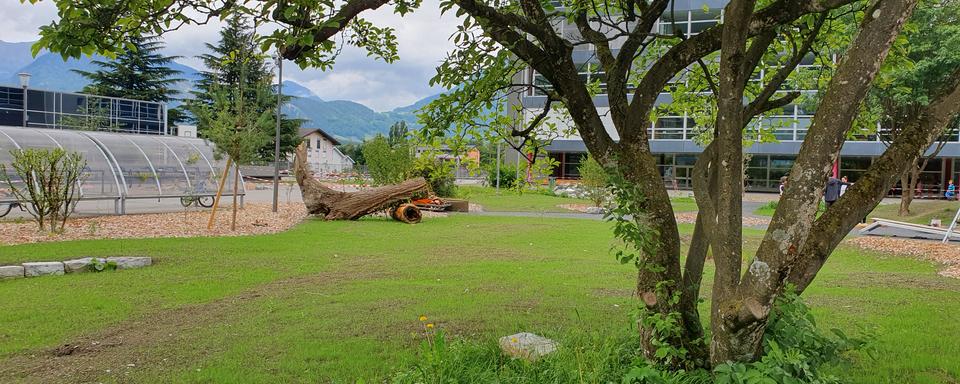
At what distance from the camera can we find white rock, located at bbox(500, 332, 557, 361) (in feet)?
14.5

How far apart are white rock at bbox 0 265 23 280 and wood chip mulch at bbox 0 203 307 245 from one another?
3691mm

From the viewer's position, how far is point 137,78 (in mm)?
48469

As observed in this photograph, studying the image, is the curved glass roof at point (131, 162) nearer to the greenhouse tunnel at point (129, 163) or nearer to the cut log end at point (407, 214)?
the greenhouse tunnel at point (129, 163)

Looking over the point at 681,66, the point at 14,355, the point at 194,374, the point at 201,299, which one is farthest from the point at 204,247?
the point at 681,66

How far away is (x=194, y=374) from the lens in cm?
443

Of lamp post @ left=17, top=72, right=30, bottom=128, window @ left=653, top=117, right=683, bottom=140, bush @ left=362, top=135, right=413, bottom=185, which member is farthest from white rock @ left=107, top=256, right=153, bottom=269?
window @ left=653, top=117, right=683, bottom=140

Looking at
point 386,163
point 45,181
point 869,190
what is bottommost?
point 45,181

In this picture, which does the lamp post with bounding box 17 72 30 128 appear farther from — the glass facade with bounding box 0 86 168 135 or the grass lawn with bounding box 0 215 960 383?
the grass lawn with bounding box 0 215 960 383

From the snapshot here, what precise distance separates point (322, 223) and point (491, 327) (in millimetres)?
12313

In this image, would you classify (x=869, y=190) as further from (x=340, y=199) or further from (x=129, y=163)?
(x=129, y=163)

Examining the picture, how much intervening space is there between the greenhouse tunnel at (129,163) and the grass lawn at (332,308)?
24.1 ft

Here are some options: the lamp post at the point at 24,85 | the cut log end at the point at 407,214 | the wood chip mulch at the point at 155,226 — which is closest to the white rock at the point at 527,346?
the wood chip mulch at the point at 155,226

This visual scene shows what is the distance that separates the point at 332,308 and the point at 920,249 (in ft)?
41.8

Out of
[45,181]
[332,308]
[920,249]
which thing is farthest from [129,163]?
[920,249]
